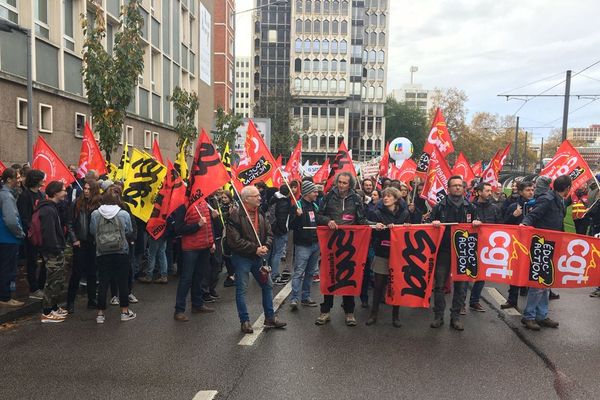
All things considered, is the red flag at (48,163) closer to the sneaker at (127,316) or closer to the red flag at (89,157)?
the red flag at (89,157)

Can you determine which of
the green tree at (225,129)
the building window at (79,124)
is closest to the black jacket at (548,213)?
the building window at (79,124)

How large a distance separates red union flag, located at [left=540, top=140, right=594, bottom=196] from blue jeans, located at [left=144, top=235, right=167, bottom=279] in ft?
22.7

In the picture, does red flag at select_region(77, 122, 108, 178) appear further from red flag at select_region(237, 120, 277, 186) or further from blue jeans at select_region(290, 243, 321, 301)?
blue jeans at select_region(290, 243, 321, 301)

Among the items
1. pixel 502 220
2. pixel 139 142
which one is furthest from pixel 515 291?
pixel 139 142

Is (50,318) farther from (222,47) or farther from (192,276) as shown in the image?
(222,47)

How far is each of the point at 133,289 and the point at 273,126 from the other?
48.3 m

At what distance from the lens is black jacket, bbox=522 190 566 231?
21.4 ft

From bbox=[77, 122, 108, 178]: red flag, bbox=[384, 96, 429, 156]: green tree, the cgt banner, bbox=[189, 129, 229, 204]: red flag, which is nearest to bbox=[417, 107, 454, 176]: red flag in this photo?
the cgt banner

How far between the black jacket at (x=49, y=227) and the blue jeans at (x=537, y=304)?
5983 mm

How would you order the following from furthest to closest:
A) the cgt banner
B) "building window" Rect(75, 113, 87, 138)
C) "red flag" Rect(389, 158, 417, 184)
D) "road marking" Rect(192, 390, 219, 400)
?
"building window" Rect(75, 113, 87, 138) < "red flag" Rect(389, 158, 417, 184) < the cgt banner < "road marking" Rect(192, 390, 219, 400)

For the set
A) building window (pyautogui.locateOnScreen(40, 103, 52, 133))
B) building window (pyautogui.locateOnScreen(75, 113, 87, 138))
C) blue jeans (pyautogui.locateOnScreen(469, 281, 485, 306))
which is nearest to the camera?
blue jeans (pyautogui.locateOnScreen(469, 281, 485, 306))

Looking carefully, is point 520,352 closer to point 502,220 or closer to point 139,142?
point 502,220

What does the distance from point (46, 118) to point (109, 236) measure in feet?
36.8

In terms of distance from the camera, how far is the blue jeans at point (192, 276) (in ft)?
22.4
